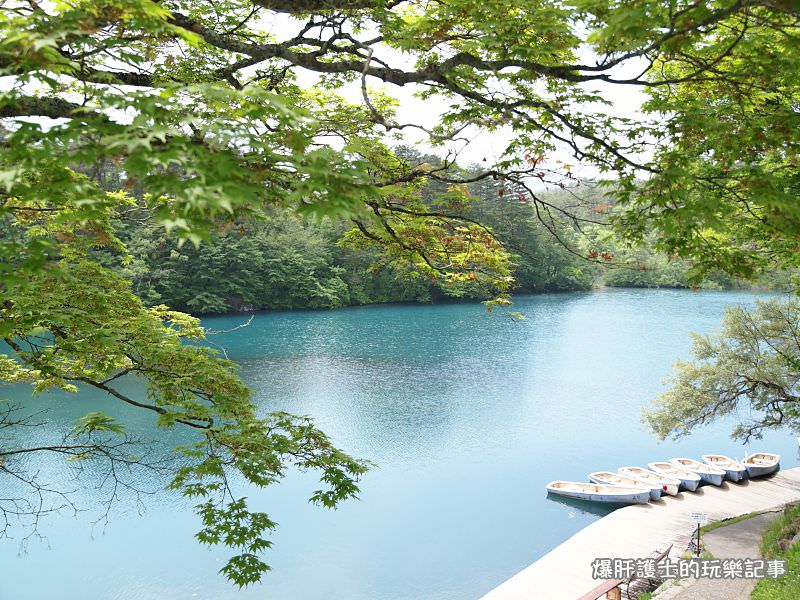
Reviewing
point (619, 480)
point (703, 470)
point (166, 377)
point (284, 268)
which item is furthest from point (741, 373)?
point (284, 268)

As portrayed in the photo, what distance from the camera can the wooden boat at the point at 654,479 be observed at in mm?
12961

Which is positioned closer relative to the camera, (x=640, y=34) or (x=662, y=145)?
(x=640, y=34)

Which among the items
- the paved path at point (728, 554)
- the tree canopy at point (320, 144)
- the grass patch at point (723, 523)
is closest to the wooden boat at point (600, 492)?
the grass patch at point (723, 523)

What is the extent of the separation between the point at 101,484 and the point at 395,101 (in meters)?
10.8

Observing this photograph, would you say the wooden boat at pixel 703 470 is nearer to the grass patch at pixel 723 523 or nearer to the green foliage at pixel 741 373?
the green foliage at pixel 741 373

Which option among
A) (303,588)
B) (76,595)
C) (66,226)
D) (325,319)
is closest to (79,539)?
(76,595)

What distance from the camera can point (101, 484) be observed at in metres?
12.5

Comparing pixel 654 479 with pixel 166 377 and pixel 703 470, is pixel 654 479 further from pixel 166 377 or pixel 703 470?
pixel 166 377

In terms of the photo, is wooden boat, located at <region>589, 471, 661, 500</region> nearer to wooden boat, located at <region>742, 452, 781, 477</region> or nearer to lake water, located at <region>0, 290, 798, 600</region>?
lake water, located at <region>0, 290, 798, 600</region>

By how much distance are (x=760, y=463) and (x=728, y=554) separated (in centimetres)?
607

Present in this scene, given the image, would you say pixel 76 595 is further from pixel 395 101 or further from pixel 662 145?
pixel 662 145

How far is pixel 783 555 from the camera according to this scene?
22.8ft

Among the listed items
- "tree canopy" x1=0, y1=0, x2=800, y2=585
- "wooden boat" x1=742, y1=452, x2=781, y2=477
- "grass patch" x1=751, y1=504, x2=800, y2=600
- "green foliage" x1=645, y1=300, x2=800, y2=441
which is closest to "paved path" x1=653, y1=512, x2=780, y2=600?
"grass patch" x1=751, y1=504, x2=800, y2=600

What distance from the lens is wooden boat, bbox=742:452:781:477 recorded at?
1408cm
